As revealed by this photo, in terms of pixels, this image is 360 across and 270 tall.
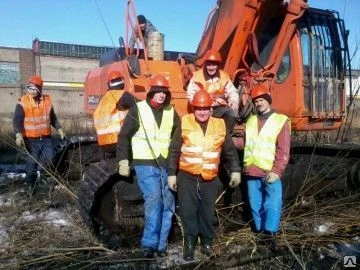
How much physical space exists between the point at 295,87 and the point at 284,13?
1.09 meters

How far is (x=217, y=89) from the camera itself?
5484 millimetres

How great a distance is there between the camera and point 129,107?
211 inches

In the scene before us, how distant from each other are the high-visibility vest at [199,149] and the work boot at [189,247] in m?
0.70

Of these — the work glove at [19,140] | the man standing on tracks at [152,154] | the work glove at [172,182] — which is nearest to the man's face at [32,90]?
the work glove at [19,140]

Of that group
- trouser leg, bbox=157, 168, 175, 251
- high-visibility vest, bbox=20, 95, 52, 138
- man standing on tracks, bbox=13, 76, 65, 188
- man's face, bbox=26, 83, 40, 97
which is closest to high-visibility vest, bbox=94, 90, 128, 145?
trouser leg, bbox=157, 168, 175, 251

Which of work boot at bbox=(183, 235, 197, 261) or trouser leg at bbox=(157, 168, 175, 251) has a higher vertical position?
trouser leg at bbox=(157, 168, 175, 251)

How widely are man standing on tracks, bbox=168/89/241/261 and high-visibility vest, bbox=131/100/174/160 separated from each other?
6.1 inches

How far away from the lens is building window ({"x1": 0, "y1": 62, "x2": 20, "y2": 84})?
3844cm

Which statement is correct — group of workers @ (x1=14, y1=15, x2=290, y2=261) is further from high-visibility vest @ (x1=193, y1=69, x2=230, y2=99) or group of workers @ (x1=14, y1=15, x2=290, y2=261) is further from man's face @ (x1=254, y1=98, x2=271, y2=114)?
high-visibility vest @ (x1=193, y1=69, x2=230, y2=99)

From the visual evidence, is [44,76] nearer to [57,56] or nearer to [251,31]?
[57,56]

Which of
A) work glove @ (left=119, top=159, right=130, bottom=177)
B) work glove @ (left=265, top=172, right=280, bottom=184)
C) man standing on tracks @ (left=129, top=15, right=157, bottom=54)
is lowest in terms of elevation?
work glove @ (left=265, top=172, right=280, bottom=184)

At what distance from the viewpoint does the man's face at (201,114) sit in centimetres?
475

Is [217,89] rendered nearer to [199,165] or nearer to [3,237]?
[199,165]

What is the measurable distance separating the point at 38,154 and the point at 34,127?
47 cm
